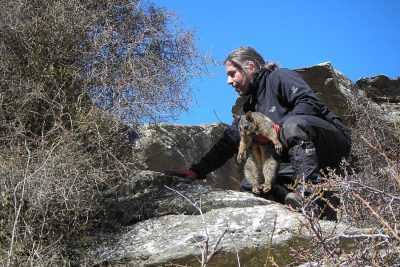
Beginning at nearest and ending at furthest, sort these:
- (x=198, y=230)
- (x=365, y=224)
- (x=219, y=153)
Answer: (x=365, y=224) < (x=198, y=230) < (x=219, y=153)

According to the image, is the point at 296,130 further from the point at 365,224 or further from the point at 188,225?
the point at 365,224

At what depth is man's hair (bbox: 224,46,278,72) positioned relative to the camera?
241 inches

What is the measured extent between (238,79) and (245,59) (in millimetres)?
214

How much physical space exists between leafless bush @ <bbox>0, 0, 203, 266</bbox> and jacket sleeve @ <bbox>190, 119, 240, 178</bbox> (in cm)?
72

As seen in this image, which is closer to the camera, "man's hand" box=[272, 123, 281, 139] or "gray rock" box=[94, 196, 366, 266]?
"gray rock" box=[94, 196, 366, 266]

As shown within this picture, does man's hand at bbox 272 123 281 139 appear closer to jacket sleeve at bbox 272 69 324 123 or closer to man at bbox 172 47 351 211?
man at bbox 172 47 351 211

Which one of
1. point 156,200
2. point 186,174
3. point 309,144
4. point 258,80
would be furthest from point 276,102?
point 156,200

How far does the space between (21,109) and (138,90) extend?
1077 mm

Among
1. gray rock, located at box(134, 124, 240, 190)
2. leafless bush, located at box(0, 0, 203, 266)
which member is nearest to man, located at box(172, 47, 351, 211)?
leafless bush, located at box(0, 0, 203, 266)

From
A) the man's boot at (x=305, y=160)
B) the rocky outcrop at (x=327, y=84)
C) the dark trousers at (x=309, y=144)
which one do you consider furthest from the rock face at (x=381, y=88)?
the man's boot at (x=305, y=160)

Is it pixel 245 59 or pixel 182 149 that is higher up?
pixel 245 59

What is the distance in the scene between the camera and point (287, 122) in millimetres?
5465

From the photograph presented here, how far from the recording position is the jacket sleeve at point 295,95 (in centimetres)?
561

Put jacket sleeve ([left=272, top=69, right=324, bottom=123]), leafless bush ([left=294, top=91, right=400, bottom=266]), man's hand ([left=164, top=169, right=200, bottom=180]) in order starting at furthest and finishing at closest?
1. man's hand ([left=164, top=169, right=200, bottom=180])
2. jacket sleeve ([left=272, top=69, right=324, bottom=123])
3. leafless bush ([left=294, top=91, right=400, bottom=266])
